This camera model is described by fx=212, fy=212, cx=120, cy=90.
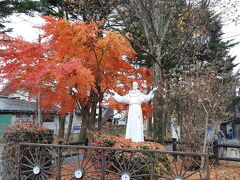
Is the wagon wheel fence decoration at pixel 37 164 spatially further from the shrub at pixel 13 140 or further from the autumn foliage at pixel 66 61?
the autumn foliage at pixel 66 61

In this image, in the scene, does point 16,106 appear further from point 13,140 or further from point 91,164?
point 91,164

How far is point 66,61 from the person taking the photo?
10188mm

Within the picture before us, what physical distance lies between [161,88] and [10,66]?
6964 mm

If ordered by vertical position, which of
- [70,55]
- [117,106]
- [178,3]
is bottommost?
[117,106]

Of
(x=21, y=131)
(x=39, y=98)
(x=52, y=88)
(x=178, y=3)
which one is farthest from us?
(x=39, y=98)

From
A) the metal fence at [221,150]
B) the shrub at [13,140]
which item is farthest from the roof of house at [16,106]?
the metal fence at [221,150]

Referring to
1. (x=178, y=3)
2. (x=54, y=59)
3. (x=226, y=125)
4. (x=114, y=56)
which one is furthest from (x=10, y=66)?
(x=226, y=125)

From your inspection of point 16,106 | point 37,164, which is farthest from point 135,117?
point 16,106

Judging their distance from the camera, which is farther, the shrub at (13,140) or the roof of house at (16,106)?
the roof of house at (16,106)

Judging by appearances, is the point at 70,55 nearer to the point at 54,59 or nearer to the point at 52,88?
the point at 54,59

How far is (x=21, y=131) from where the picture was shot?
231 inches

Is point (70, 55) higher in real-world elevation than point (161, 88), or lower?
higher

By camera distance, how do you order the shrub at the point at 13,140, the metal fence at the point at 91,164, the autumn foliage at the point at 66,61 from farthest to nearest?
the autumn foliage at the point at 66,61, the shrub at the point at 13,140, the metal fence at the point at 91,164

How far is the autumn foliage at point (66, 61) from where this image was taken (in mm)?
9250
